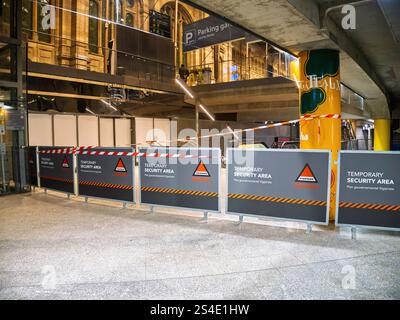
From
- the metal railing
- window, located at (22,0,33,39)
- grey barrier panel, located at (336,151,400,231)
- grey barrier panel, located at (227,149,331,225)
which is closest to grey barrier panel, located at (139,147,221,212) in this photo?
grey barrier panel, located at (227,149,331,225)

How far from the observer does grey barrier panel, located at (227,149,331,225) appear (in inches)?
202

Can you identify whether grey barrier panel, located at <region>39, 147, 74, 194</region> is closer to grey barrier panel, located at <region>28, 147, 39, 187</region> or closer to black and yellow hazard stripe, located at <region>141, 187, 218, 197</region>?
grey barrier panel, located at <region>28, 147, 39, 187</region>

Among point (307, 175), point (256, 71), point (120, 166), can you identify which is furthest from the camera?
point (256, 71)

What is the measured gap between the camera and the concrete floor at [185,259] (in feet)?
10.8

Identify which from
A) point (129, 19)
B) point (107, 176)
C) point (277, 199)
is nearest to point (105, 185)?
point (107, 176)

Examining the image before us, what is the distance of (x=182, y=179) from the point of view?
20.2 ft

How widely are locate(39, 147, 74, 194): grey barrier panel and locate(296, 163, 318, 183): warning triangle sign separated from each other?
545 cm

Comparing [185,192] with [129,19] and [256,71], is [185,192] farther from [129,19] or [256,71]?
[129,19]

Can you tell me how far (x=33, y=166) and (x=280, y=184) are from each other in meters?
7.28

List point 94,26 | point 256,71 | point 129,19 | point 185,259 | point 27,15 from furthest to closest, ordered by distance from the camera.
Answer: point 129,19, point 94,26, point 256,71, point 27,15, point 185,259

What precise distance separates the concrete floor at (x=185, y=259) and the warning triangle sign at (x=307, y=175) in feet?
2.90

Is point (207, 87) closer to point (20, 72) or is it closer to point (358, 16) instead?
point (20, 72)

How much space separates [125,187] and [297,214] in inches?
140

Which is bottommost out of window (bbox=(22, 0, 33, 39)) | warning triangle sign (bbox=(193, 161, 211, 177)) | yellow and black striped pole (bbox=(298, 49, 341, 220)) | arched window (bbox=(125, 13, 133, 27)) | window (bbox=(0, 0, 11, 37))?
warning triangle sign (bbox=(193, 161, 211, 177))
